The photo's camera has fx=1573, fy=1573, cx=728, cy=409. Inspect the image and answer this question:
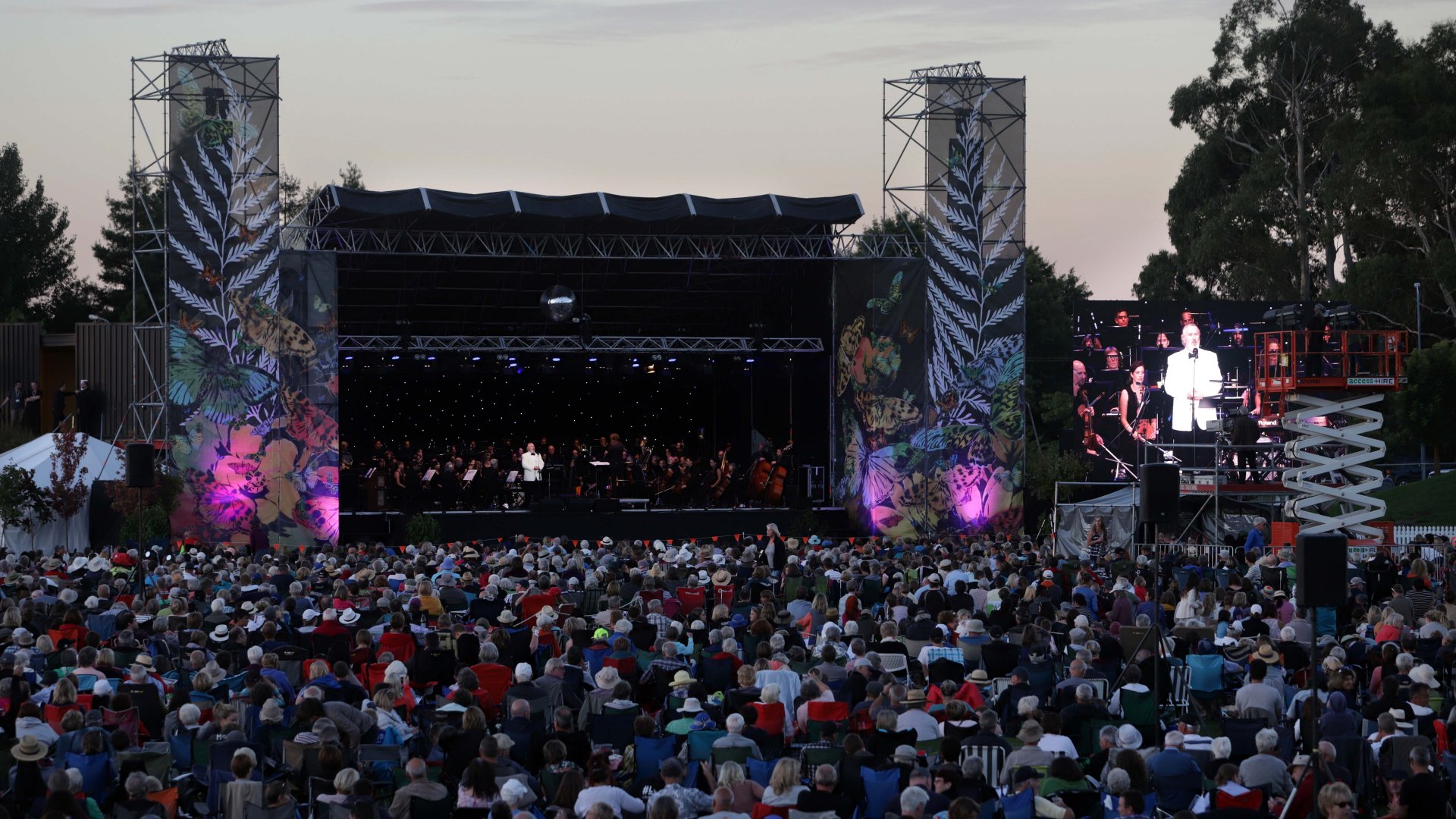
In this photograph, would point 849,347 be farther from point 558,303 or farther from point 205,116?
point 205,116

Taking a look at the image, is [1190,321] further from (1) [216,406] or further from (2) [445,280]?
(1) [216,406]

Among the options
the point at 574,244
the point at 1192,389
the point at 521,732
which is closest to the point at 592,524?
the point at 574,244

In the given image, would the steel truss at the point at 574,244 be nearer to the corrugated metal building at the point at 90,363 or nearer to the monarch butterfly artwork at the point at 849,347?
the monarch butterfly artwork at the point at 849,347

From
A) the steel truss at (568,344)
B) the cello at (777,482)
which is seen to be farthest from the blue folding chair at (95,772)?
the cello at (777,482)

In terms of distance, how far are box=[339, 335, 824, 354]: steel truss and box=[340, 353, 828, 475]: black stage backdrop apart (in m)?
1.05

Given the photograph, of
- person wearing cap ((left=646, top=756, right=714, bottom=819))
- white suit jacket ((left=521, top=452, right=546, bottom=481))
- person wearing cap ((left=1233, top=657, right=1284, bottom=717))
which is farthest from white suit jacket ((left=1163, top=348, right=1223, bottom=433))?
person wearing cap ((left=646, top=756, right=714, bottom=819))

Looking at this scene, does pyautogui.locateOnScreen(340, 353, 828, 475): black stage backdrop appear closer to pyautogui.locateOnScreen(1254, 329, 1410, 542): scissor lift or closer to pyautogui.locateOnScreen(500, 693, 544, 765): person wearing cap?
pyautogui.locateOnScreen(1254, 329, 1410, 542): scissor lift

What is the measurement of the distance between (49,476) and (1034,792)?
1837 cm

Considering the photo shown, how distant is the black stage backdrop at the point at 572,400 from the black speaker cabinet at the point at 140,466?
13021 mm

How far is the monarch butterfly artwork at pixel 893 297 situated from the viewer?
2498cm

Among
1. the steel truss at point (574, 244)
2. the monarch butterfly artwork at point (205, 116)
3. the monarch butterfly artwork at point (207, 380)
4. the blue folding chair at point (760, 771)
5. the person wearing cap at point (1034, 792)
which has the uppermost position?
the monarch butterfly artwork at point (205, 116)

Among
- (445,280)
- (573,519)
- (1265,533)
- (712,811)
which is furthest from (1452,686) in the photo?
(445,280)

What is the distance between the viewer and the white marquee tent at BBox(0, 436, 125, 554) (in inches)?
880

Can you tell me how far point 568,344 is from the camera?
88.5ft
